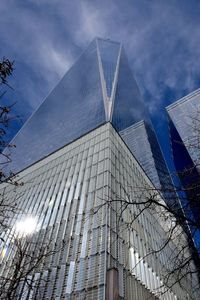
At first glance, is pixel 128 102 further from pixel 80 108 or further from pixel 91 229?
pixel 91 229

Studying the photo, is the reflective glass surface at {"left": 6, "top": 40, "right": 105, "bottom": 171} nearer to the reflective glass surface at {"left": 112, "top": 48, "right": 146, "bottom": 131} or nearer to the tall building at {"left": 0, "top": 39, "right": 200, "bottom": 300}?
the reflective glass surface at {"left": 112, "top": 48, "right": 146, "bottom": 131}

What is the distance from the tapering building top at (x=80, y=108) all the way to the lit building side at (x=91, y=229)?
2527 cm

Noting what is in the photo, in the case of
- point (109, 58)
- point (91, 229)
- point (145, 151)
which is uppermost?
point (109, 58)

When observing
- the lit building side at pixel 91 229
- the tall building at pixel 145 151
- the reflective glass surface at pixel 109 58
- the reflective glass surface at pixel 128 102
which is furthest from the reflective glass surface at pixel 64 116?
the tall building at pixel 145 151

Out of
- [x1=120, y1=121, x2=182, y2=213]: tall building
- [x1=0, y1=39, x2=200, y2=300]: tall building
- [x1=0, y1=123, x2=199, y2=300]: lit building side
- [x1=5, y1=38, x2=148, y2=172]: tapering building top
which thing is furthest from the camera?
[x1=120, y1=121, x2=182, y2=213]: tall building

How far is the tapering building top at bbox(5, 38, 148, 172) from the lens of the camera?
68562mm

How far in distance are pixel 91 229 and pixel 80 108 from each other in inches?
2662

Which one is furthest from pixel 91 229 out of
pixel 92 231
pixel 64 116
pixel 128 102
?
pixel 128 102

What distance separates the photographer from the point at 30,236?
2002 cm

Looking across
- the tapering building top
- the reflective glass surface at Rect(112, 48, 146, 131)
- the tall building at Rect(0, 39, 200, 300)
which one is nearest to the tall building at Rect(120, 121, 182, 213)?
the reflective glass surface at Rect(112, 48, 146, 131)

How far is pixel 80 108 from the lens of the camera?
80.4 m

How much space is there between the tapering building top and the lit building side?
25267mm

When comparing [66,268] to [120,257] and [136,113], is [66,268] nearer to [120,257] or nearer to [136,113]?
[120,257]

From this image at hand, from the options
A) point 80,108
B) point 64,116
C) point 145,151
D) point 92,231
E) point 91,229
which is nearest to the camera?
point 92,231
